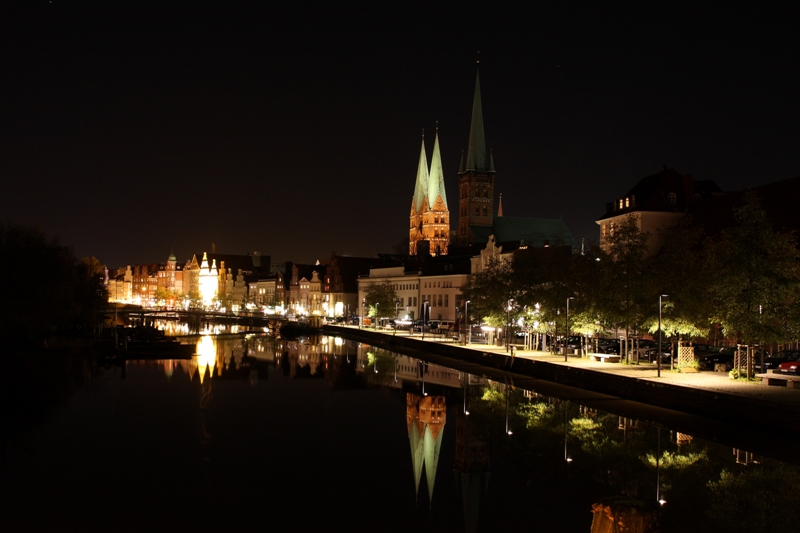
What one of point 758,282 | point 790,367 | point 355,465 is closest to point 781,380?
point 758,282

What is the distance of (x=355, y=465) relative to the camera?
Answer: 24000mm

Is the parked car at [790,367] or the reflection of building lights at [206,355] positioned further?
the reflection of building lights at [206,355]

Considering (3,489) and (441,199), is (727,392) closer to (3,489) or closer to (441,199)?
(3,489)

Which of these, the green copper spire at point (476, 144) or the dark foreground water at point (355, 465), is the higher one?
the green copper spire at point (476, 144)

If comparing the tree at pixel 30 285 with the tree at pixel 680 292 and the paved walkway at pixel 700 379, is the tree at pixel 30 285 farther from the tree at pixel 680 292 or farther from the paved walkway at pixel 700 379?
the tree at pixel 680 292

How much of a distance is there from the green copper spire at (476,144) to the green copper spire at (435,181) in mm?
8418

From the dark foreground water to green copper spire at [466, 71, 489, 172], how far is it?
141 meters

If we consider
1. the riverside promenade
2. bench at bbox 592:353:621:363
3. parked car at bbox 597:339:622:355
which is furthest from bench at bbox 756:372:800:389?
parked car at bbox 597:339:622:355

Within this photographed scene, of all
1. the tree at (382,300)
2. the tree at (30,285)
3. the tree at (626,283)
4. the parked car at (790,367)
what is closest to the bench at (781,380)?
the parked car at (790,367)

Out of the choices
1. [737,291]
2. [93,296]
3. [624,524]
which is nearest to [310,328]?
[93,296]

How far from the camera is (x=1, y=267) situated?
54.0 m

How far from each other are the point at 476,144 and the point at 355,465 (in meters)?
164

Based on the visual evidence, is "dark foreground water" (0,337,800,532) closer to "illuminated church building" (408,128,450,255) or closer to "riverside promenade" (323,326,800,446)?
"riverside promenade" (323,326,800,446)

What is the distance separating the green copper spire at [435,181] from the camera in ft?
589
